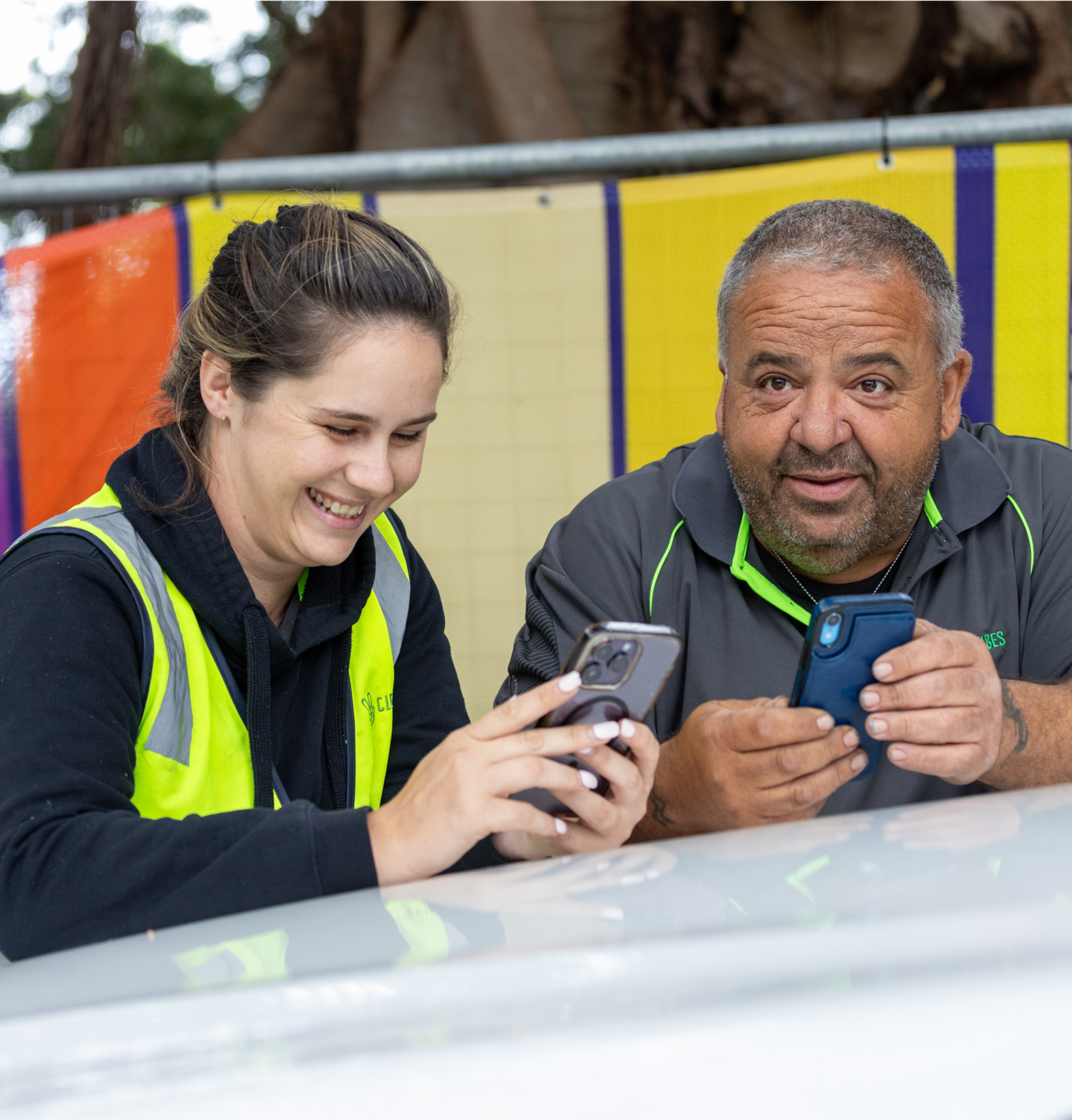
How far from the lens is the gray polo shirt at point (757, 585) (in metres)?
2.24

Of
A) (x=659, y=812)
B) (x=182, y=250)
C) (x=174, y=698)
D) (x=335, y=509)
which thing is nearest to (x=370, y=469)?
(x=335, y=509)

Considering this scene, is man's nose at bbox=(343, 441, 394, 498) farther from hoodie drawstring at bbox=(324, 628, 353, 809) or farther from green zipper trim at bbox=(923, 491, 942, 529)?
green zipper trim at bbox=(923, 491, 942, 529)

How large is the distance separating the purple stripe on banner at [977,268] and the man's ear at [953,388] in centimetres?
80

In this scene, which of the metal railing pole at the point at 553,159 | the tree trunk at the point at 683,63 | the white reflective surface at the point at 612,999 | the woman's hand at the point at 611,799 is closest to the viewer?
the white reflective surface at the point at 612,999

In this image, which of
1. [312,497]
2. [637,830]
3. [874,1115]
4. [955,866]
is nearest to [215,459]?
[312,497]

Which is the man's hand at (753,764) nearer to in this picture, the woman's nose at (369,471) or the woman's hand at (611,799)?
the woman's hand at (611,799)

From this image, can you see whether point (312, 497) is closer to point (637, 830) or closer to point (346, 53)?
point (637, 830)

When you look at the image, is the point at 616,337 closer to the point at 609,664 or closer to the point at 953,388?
the point at 953,388

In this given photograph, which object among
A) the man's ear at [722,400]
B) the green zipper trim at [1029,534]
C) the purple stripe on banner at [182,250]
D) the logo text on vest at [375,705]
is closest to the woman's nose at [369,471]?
the logo text on vest at [375,705]

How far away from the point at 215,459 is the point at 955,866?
4.36 feet

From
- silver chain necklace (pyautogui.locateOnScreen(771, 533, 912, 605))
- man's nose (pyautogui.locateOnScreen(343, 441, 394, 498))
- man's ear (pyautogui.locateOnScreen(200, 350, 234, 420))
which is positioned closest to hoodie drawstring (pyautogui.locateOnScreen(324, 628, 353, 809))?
man's nose (pyautogui.locateOnScreen(343, 441, 394, 498))

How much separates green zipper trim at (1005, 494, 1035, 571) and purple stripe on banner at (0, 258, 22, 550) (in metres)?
2.47

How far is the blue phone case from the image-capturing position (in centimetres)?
159

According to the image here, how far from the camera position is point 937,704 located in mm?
1732
